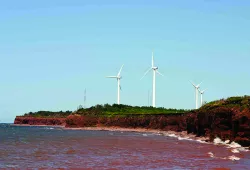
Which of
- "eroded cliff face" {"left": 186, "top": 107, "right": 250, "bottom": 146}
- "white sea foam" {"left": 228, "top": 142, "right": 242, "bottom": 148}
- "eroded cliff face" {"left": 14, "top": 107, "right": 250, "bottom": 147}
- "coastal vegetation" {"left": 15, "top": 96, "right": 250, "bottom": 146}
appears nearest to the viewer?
"white sea foam" {"left": 228, "top": 142, "right": 242, "bottom": 148}

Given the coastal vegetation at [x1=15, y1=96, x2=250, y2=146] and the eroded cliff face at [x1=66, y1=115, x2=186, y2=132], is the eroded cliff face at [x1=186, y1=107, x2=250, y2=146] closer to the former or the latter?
the coastal vegetation at [x1=15, y1=96, x2=250, y2=146]

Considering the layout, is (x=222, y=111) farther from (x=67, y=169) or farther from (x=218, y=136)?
(x=67, y=169)

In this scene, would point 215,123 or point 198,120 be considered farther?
point 198,120

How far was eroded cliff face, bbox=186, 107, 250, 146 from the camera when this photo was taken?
147 feet

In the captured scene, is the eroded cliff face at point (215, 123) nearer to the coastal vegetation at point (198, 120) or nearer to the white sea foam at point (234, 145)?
the coastal vegetation at point (198, 120)

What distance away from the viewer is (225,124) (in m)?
50.8

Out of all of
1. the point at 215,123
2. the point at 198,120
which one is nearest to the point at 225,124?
the point at 215,123

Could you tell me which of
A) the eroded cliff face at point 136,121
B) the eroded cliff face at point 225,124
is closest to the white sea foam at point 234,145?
the eroded cliff face at point 225,124

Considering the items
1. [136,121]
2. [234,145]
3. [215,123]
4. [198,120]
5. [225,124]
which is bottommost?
[234,145]

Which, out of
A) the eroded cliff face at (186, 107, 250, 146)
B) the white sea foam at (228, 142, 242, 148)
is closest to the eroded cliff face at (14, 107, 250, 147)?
the eroded cliff face at (186, 107, 250, 146)

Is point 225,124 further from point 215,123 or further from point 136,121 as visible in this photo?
point 136,121

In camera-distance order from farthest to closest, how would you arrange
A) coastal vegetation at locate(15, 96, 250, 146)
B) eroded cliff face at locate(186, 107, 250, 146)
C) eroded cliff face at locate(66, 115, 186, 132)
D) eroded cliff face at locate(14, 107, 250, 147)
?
1. eroded cliff face at locate(66, 115, 186, 132)
2. coastal vegetation at locate(15, 96, 250, 146)
3. eroded cliff face at locate(14, 107, 250, 147)
4. eroded cliff face at locate(186, 107, 250, 146)

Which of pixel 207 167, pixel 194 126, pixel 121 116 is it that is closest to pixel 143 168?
pixel 207 167

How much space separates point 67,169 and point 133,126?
102m
